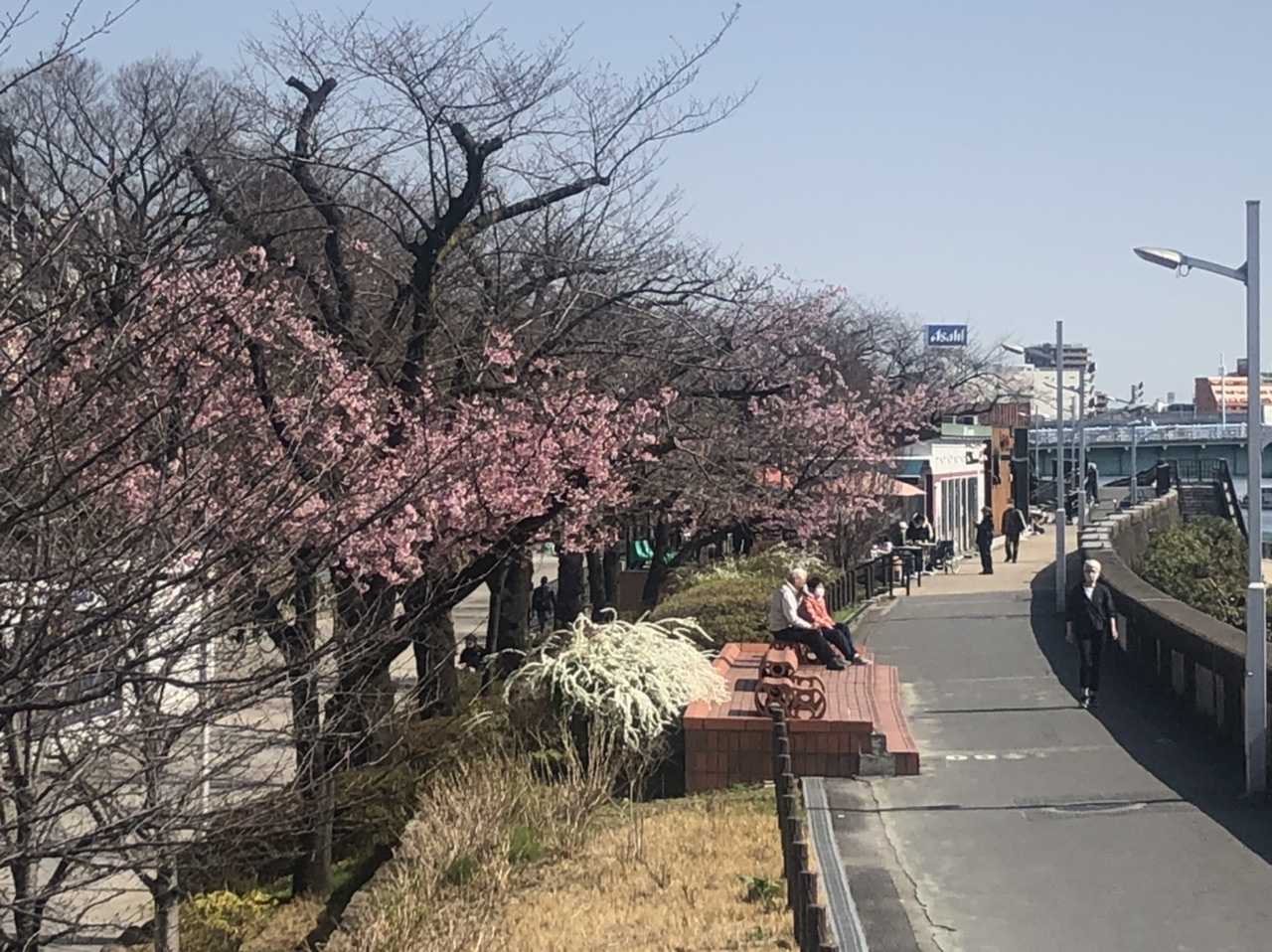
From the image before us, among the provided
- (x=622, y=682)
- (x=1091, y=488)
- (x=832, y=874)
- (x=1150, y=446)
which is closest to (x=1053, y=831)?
(x=832, y=874)

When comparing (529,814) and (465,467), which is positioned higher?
(465,467)

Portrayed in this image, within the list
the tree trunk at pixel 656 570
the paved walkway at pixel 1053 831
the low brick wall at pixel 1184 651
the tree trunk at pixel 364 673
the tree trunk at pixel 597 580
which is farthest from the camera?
the tree trunk at pixel 597 580

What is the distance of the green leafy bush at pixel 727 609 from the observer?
20.9m

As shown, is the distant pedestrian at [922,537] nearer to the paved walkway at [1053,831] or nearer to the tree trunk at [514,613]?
the tree trunk at [514,613]

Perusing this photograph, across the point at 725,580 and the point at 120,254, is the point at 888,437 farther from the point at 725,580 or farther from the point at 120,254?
the point at 120,254

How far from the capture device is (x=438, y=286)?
16.7m

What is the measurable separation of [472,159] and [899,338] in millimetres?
61096

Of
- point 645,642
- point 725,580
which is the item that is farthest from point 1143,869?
point 725,580

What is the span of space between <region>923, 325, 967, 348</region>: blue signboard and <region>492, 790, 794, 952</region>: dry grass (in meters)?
72.4

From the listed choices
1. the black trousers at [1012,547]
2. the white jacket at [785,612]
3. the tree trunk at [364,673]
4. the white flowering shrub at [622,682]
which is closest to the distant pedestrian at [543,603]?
the black trousers at [1012,547]

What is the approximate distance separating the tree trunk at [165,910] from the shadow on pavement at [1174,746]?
668cm

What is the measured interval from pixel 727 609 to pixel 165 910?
1187cm

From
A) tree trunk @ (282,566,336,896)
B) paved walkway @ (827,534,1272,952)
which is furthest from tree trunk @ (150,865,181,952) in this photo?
paved walkway @ (827,534,1272,952)

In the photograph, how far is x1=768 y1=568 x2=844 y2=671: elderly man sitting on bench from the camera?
57.8 feet
